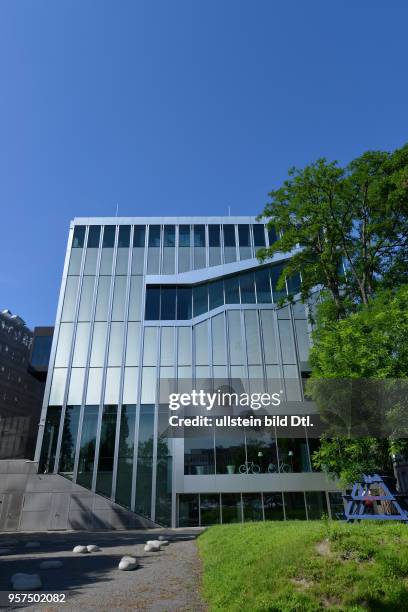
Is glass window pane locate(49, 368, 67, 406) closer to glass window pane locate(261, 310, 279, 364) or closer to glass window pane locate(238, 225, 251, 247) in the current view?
glass window pane locate(261, 310, 279, 364)

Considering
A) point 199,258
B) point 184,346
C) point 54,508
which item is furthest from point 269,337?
point 54,508

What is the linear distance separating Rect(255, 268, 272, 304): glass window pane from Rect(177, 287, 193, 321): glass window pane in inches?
210

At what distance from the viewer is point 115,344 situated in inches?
1150

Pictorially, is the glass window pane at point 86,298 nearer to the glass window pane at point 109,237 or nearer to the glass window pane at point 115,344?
the glass window pane at point 115,344

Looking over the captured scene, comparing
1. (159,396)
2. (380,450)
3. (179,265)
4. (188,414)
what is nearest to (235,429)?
(188,414)

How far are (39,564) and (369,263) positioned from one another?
19.1m

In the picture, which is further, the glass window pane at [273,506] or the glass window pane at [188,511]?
the glass window pane at [188,511]

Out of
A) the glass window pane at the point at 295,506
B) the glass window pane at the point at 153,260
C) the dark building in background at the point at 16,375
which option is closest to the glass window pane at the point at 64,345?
the glass window pane at the point at 153,260

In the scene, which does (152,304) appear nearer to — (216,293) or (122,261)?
(122,261)

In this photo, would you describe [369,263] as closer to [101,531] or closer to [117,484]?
[117,484]

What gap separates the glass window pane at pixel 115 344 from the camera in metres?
28.6

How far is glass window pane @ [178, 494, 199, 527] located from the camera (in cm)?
2406

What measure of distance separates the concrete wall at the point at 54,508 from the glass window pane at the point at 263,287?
1713 cm

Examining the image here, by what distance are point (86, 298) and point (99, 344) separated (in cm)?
421
